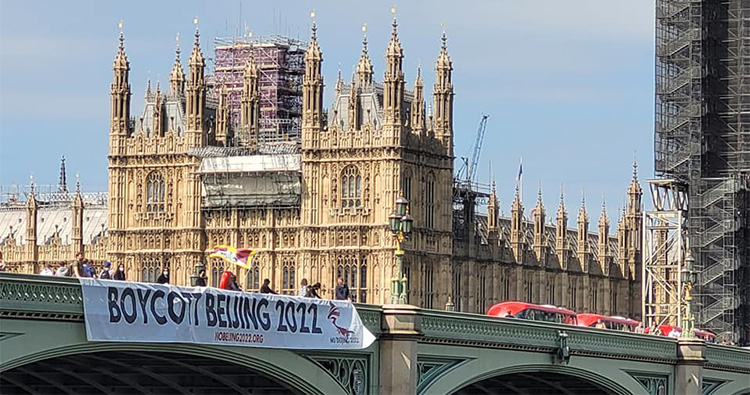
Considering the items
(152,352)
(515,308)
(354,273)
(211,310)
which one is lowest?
(515,308)

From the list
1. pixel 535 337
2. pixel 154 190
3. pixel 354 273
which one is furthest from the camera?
pixel 154 190

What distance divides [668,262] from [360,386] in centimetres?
7341

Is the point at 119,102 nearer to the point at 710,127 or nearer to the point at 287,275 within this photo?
the point at 287,275

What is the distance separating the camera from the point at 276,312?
137 feet

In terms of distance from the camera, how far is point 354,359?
147 feet

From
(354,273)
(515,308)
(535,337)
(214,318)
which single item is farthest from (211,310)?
(354,273)

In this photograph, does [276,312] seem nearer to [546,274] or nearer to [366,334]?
[366,334]

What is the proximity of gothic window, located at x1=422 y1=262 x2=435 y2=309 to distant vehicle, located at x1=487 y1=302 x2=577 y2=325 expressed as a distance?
25.3 metres

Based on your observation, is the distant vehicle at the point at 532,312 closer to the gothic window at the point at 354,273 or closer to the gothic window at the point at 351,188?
the gothic window at the point at 354,273

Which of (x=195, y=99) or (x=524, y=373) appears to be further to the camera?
(x=195, y=99)

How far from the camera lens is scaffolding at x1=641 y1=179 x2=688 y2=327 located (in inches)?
4195

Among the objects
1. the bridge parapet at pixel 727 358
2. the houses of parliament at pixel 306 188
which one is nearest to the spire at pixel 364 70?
the houses of parliament at pixel 306 188

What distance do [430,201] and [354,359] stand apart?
6499 cm

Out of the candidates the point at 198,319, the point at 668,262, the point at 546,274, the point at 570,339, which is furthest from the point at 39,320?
the point at 546,274
